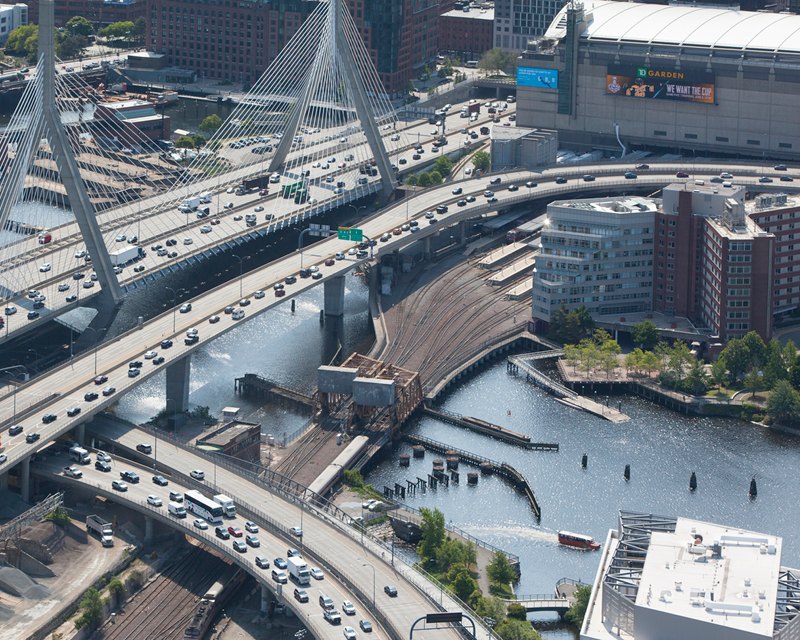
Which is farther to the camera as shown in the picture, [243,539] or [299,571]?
[243,539]

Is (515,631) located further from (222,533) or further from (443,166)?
(443,166)

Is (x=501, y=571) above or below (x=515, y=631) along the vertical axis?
above

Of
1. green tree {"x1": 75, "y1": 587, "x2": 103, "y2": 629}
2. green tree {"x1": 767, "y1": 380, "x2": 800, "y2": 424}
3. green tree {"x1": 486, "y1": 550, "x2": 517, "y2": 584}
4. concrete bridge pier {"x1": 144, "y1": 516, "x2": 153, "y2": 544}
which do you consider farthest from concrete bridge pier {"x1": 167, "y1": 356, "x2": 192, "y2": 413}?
green tree {"x1": 767, "y1": 380, "x2": 800, "y2": 424}

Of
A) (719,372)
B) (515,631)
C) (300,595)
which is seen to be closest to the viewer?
(515,631)

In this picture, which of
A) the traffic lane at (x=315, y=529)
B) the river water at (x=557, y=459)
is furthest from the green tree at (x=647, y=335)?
the traffic lane at (x=315, y=529)

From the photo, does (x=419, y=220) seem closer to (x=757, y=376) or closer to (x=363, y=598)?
(x=757, y=376)

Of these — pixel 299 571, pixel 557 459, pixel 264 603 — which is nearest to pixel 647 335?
pixel 557 459

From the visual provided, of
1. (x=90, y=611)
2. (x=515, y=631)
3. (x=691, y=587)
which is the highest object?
(x=691, y=587)

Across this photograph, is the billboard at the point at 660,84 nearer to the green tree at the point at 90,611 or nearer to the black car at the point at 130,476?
the black car at the point at 130,476
